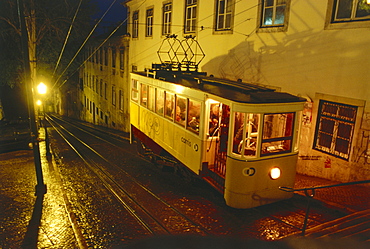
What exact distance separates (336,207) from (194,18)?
10797 mm

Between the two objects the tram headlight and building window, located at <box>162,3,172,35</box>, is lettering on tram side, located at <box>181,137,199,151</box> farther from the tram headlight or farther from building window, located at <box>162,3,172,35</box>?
building window, located at <box>162,3,172,35</box>

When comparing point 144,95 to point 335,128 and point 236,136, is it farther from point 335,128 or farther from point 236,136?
point 335,128

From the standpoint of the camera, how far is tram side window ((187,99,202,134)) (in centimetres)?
783

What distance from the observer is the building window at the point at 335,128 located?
8.20 m

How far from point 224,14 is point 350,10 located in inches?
215

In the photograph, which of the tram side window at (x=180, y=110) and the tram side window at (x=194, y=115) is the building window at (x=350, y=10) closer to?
the tram side window at (x=194, y=115)

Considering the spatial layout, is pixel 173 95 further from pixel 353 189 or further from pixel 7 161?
pixel 7 161

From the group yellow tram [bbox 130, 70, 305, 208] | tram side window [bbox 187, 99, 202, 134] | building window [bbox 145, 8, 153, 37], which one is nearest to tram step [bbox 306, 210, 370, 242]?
yellow tram [bbox 130, 70, 305, 208]

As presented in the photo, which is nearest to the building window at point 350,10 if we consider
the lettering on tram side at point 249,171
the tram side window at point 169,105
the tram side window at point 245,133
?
the tram side window at point 245,133

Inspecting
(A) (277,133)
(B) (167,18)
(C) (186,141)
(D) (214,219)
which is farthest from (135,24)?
(D) (214,219)

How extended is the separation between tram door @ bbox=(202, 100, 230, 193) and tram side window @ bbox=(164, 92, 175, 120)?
1.82 meters

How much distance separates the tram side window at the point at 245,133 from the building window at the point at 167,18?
36.6 ft

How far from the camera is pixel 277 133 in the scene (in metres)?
7.05

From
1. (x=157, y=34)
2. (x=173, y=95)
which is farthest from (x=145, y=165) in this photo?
(x=157, y=34)
